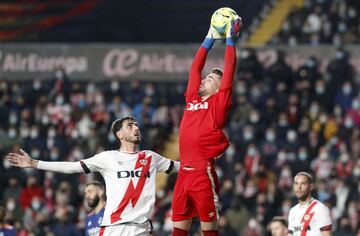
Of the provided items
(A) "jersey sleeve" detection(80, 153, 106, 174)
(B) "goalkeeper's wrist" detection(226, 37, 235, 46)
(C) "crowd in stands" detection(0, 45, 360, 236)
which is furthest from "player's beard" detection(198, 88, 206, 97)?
(C) "crowd in stands" detection(0, 45, 360, 236)

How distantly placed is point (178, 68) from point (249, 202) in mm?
8133

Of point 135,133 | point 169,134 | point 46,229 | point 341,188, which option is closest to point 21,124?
point 169,134

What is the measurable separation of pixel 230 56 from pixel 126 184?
1818 mm

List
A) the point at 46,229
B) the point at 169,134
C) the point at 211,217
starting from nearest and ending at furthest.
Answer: the point at 211,217 → the point at 46,229 → the point at 169,134

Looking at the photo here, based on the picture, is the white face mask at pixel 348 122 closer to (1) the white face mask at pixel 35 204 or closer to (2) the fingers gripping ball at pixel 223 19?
(1) the white face mask at pixel 35 204

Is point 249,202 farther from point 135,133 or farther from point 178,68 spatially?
point 135,133

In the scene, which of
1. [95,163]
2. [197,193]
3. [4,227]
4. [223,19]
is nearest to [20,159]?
[95,163]

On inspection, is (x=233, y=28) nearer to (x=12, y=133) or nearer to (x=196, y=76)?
(x=196, y=76)

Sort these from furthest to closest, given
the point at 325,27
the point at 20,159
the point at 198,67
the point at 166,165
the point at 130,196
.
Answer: the point at 325,27, the point at 166,165, the point at 198,67, the point at 130,196, the point at 20,159

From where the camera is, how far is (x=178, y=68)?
103ft

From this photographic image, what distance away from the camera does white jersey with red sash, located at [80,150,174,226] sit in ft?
43.8

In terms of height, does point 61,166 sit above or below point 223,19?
below

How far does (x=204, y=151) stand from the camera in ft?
43.4

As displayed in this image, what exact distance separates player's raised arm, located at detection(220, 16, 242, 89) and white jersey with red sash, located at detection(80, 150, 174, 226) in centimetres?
129
